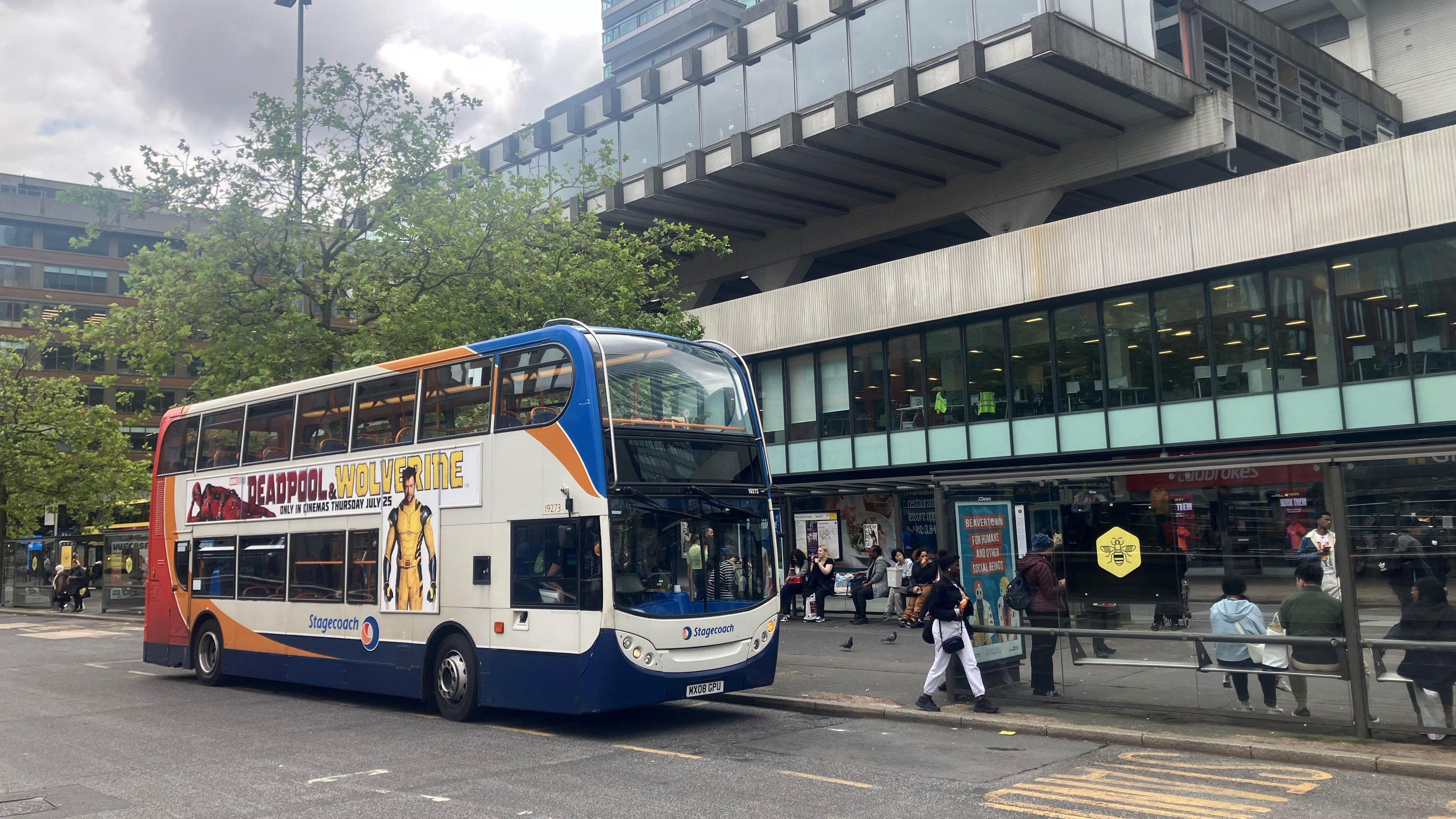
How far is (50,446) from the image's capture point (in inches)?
1652

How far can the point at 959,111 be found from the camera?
85.7 feet

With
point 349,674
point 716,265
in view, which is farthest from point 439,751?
point 716,265

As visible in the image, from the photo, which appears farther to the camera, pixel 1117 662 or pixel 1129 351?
pixel 1129 351

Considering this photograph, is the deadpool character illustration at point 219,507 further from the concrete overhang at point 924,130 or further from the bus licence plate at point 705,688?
the concrete overhang at point 924,130

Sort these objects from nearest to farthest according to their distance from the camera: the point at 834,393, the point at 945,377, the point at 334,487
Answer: the point at 334,487, the point at 945,377, the point at 834,393

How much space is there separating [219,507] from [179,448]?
184 cm

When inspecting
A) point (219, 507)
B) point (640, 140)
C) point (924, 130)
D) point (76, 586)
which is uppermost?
point (640, 140)

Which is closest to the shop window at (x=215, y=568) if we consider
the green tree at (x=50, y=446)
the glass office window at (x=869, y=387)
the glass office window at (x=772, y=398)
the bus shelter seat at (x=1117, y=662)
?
the bus shelter seat at (x=1117, y=662)

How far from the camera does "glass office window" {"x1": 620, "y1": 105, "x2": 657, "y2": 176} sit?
34.1 m

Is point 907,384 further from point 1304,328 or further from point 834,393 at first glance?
point 1304,328

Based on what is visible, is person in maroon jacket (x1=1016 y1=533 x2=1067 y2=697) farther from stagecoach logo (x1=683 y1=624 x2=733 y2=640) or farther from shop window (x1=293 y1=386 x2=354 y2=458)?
shop window (x1=293 y1=386 x2=354 y2=458)

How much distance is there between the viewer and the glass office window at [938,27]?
25.5 meters

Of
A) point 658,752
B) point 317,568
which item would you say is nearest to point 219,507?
point 317,568

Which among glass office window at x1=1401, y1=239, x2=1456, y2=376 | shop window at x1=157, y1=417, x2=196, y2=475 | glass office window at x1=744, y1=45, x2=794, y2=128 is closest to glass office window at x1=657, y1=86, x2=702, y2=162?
glass office window at x1=744, y1=45, x2=794, y2=128
